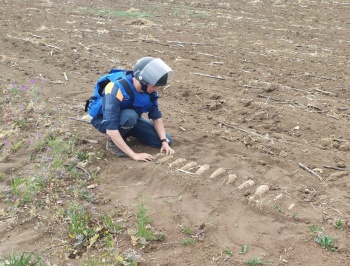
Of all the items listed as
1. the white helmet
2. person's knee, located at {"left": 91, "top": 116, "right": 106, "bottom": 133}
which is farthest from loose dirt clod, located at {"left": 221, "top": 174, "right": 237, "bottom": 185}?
person's knee, located at {"left": 91, "top": 116, "right": 106, "bottom": 133}

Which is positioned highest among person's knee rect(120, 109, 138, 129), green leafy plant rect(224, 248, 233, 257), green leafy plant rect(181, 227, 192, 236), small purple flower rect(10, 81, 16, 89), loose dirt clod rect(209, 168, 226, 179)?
person's knee rect(120, 109, 138, 129)

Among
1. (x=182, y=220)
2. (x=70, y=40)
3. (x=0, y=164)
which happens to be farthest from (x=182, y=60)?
(x=182, y=220)

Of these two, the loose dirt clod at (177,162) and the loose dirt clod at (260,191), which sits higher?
the loose dirt clod at (177,162)

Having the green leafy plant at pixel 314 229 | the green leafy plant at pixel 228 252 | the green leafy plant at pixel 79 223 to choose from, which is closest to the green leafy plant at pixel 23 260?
the green leafy plant at pixel 79 223

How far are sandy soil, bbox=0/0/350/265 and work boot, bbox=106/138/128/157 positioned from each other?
0.08 m

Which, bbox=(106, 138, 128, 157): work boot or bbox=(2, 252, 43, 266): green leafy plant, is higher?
bbox=(106, 138, 128, 157): work boot

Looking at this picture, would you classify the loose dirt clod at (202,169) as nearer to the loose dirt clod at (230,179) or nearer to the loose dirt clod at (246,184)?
the loose dirt clod at (230,179)

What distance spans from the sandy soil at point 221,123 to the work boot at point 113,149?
8 cm

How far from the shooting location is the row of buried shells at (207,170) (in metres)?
4.07

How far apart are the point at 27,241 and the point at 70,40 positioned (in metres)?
6.47

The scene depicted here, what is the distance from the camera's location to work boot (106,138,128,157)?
4883 millimetres

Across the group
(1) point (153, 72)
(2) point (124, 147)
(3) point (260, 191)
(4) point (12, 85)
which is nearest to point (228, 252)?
(3) point (260, 191)

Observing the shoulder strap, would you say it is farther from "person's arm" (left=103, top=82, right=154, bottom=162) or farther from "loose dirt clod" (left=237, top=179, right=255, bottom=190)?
"loose dirt clod" (left=237, top=179, right=255, bottom=190)

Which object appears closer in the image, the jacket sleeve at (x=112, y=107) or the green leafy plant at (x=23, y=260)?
the green leafy plant at (x=23, y=260)
